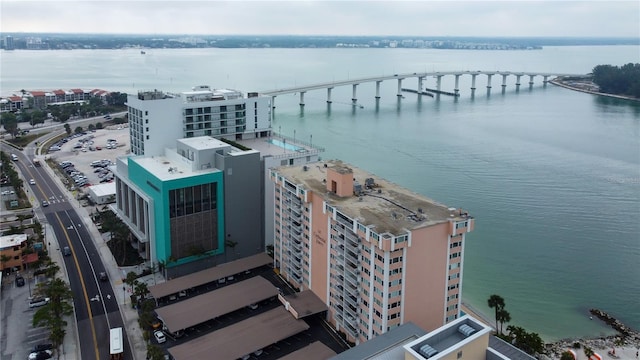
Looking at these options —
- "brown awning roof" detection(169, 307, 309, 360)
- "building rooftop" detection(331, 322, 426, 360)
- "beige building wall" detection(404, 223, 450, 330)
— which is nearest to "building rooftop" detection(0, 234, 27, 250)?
"brown awning roof" detection(169, 307, 309, 360)

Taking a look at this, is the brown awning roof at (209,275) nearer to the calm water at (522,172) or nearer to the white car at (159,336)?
the white car at (159,336)

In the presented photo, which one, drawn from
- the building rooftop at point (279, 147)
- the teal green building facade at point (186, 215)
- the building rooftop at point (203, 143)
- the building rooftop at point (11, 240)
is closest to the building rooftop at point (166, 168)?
the teal green building facade at point (186, 215)

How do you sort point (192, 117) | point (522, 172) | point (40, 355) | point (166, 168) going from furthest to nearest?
1. point (522, 172)
2. point (192, 117)
3. point (166, 168)
4. point (40, 355)

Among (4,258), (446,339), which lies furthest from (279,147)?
(446,339)

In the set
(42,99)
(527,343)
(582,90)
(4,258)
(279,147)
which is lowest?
(527,343)

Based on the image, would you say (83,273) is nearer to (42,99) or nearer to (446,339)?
(446,339)

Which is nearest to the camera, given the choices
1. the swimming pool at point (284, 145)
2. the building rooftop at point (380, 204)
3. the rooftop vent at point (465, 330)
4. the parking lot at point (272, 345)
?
the rooftop vent at point (465, 330)

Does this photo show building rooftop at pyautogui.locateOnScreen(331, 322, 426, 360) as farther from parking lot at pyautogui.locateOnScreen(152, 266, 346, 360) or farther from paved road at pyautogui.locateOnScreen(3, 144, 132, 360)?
paved road at pyautogui.locateOnScreen(3, 144, 132, 360)
